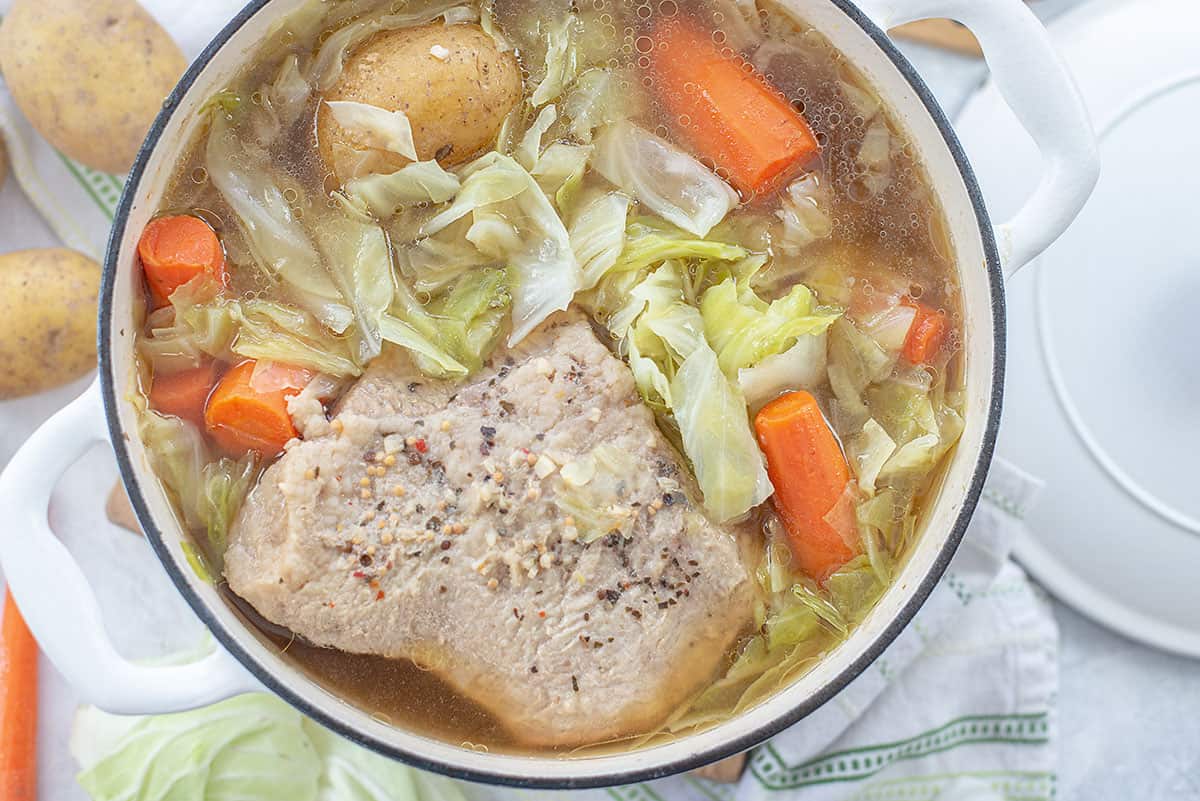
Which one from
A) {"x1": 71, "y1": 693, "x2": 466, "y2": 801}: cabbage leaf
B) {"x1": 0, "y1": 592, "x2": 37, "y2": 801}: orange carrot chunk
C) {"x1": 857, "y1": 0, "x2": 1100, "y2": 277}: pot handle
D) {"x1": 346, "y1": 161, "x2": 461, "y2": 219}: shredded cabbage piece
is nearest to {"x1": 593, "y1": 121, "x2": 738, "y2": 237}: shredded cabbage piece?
{"x1": 346, "y1": 161, "x2": 461, "y2": 219}: shredded cabbage piece

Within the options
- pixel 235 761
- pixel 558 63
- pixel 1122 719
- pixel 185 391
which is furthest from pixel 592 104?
pixel 1122 719

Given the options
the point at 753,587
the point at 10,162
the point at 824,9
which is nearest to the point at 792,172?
the point at 824,9

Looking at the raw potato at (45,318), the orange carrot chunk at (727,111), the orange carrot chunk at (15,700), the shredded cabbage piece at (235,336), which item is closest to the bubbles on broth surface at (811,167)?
the orange carrot chunk at (727,111)

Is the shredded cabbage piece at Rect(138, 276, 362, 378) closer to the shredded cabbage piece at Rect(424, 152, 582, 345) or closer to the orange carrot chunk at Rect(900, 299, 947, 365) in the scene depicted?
the shredded cabbage piece at Rect(424, 152, 582, 345)

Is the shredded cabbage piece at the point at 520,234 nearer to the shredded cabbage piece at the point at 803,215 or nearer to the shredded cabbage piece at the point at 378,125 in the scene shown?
the shredded cabbage piece at the point at 378,125

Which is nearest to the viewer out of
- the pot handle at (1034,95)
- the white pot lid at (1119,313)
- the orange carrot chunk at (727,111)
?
the pot handle at (1034,95)

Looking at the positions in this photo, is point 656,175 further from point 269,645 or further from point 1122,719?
point 1122,719
